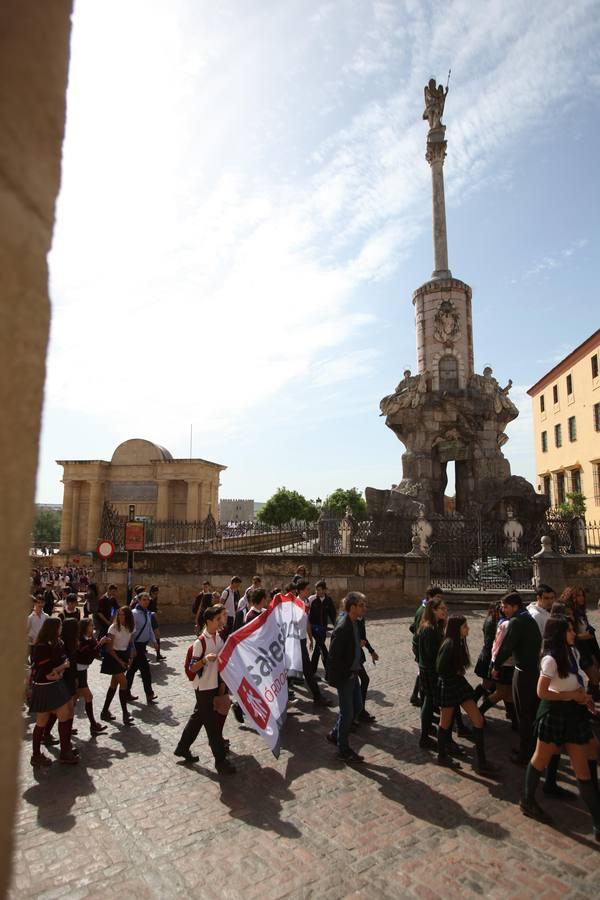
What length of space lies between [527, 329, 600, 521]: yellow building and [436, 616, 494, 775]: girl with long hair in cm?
3608

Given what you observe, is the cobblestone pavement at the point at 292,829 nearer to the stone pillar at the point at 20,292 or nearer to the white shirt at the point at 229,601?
the white shirt at the point at 229,601

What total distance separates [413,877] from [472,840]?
0.72 meters

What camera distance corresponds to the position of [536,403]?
166 ft

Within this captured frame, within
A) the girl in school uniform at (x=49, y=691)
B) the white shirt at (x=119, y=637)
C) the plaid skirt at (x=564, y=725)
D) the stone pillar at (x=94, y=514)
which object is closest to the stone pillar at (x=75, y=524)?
the stone pillar at (x=94, y=514)

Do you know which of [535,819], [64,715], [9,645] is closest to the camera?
[9,645]

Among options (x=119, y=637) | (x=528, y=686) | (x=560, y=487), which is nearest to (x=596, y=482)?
(x=560, y=487)

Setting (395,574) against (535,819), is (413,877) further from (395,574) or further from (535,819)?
(395,574)

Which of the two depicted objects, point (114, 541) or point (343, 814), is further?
point (114, 541)

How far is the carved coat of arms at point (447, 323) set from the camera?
89.5ft

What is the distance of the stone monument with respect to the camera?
84.0ft

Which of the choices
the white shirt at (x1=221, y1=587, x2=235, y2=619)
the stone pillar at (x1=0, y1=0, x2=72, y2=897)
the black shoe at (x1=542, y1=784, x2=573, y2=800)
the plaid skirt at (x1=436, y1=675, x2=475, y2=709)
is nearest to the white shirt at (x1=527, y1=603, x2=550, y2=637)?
the plaid skirt at (x1=436, y1=675, x2=475, y2=709)

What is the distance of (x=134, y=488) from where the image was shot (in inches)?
1537

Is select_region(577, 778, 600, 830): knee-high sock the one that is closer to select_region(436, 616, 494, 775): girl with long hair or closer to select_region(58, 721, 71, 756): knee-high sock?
select_region(436, 616, 494, 775): girl with long hair

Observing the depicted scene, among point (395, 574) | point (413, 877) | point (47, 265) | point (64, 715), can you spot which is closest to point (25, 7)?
point (47, 265)
